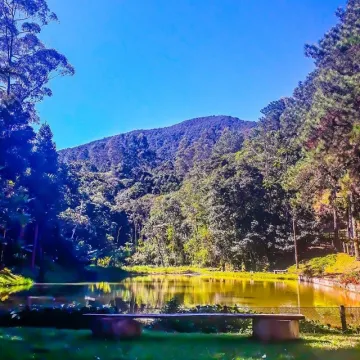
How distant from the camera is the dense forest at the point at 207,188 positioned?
842 inches

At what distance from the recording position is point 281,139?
2031 inches

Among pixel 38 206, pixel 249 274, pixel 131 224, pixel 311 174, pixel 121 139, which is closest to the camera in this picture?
pixel 311 174

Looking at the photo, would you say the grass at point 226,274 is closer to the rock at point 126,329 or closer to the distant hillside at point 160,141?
the rock at point 126,329

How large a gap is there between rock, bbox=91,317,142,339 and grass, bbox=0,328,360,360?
0.67ft

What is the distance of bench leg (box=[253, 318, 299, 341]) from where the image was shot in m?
8.05

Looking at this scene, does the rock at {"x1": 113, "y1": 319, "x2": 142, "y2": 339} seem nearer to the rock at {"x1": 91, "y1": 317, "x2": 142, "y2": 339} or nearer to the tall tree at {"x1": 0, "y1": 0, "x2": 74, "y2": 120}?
the rock at {"x1": 91, "y1": 317, "x2": 142, "y2": 339}

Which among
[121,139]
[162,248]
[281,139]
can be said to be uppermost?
[121,139]

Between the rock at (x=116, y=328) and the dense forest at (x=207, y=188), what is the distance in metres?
13.2

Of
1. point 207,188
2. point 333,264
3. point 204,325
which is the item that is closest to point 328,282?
point 333,264

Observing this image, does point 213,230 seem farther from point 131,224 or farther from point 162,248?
point 131,224

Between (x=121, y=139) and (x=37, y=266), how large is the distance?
126579 millimetres

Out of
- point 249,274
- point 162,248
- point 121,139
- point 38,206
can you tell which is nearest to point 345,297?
point 249,274

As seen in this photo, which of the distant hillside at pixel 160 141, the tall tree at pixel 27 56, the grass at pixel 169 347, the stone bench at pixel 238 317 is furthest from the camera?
the distant hillside at pixel 160 141

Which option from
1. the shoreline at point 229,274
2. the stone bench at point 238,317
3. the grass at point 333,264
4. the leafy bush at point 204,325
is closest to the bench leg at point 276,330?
the stone bench at point 238,317
